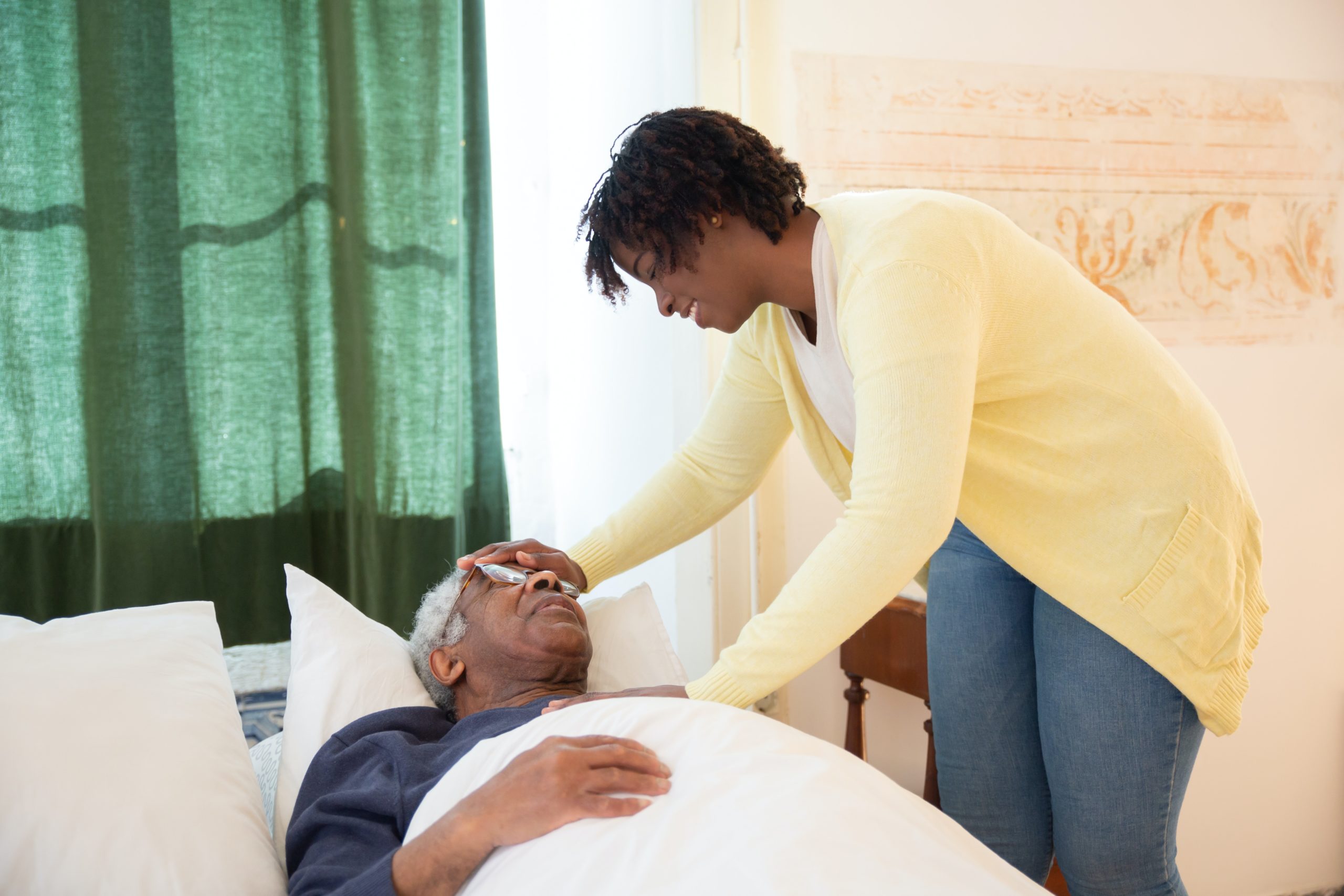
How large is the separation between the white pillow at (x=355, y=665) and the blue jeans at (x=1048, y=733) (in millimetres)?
470

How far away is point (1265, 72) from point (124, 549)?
2867 millimetres

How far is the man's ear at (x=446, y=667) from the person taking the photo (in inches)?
59.0

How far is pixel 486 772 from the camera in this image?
1103 millimetres

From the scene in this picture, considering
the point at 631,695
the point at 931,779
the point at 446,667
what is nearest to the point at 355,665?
the point at 446,667

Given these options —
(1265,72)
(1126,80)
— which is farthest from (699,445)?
(1265,72)

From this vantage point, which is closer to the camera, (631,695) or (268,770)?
(631,695)

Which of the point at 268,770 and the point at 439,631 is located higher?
the point at 439,631

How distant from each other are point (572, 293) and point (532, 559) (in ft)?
2.76

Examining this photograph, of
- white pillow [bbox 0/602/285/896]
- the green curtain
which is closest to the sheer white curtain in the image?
the green curtain

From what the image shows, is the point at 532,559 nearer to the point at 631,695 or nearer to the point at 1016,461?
the point at 631,695

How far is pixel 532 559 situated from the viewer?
4.97ft

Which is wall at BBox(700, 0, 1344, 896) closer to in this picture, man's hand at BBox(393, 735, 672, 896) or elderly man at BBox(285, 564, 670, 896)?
elderly man at BBox(285, 564, 670, 896)

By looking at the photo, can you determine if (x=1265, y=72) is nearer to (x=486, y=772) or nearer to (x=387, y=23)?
(x=387, y=23)

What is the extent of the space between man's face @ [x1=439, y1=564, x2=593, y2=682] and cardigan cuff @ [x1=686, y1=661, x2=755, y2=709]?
405 millimetres
